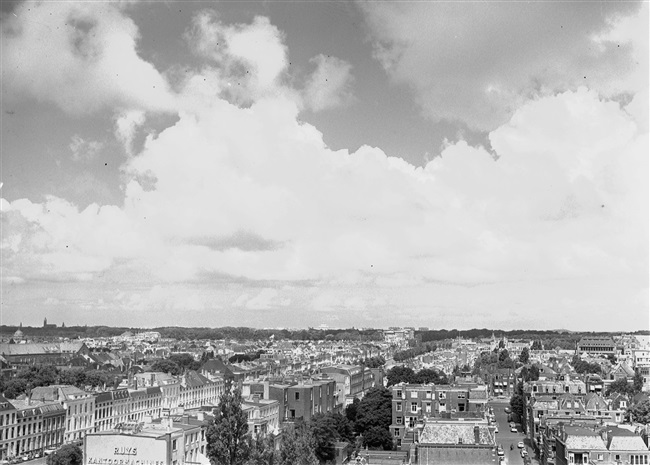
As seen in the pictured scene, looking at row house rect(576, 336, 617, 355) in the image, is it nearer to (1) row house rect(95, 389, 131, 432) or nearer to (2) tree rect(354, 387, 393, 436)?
(2) tree rect(354, 387, 393, 436)

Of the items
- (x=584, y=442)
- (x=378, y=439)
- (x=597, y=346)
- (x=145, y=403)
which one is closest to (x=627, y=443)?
(x=584, y=442)

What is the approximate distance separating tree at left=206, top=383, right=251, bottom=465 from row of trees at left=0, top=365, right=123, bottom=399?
50.9 m

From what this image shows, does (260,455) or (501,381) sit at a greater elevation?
(260,455)

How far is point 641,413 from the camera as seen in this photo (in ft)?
215

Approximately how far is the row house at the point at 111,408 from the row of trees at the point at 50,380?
27.9ft

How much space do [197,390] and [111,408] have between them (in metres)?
19.4

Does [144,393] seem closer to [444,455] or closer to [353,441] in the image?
[353,441]

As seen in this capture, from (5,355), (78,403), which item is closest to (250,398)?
(78,403)

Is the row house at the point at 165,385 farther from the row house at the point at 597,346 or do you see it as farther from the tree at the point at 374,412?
the row house at the point at 597,346

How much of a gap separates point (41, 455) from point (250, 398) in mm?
19025

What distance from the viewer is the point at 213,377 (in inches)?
4183

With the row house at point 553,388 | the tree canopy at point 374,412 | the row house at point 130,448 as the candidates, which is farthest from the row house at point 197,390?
the row house at point 130,448

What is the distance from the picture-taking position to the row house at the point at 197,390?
90.8 m

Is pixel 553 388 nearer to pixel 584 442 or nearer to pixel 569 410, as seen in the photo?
pixel 569 410
